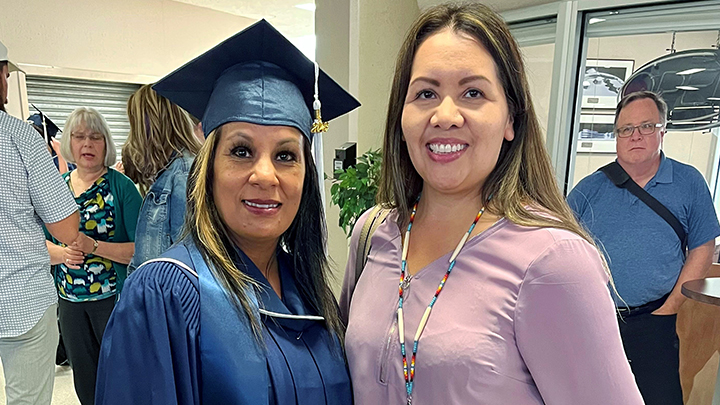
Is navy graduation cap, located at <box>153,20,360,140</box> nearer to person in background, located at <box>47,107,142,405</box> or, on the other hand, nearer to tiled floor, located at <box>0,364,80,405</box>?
person in background, located at <box>47,107,142,405</box>

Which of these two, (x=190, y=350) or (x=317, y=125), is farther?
(x=317, y=125)

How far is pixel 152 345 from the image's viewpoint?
82cm

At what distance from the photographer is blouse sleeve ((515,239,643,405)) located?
814 mm

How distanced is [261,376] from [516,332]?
1.61 ft

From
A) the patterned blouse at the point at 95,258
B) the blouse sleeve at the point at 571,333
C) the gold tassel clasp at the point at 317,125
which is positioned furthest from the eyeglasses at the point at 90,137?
the blouse sleeve at the point at 571,333

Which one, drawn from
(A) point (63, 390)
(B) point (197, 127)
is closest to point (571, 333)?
(B) point (197, 127)

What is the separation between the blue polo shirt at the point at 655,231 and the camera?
196cm

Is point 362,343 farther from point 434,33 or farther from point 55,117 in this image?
point 55,117

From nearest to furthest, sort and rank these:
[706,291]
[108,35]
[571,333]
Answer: [571,333] < [706,291] < [108,35]

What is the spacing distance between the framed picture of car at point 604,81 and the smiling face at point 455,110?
1.49 metres

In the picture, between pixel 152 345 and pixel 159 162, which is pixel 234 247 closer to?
pixel 152 345

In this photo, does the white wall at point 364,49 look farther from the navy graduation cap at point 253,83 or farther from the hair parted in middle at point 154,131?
the navy graduation cap at point 253,83

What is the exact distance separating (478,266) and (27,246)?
192cm

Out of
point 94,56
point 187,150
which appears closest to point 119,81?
point 94,56
